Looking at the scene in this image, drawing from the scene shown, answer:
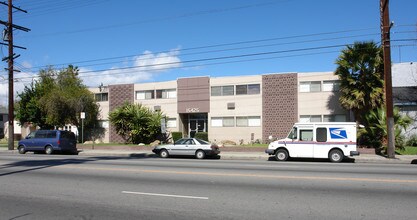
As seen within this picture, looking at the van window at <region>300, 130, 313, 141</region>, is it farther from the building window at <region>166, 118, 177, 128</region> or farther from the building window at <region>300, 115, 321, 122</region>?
the building window at <region>166, 118, 177, 128</region>

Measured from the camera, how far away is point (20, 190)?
32.4 ft

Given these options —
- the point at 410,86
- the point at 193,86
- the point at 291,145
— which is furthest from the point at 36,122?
the point at 410,86

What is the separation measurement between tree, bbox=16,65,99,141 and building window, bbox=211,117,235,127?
1225 centimetres

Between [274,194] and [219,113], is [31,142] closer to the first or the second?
[219,113]

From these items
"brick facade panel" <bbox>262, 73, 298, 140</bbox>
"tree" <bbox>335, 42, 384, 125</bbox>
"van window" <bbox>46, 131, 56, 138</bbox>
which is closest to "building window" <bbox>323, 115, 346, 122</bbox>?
"brick facade panel" <bbox>262, 73, 298, 140</bbox>

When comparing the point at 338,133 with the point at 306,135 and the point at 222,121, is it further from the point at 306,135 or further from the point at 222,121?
the point at 222,121

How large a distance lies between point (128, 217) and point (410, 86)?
1118 inches

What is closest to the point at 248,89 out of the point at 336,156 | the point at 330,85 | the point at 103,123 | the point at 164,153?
the point at 330,85

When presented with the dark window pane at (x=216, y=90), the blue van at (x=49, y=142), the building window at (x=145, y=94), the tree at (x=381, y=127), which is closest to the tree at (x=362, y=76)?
the tree at (x=381, y=127)

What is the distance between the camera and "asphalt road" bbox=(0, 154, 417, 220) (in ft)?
23.2

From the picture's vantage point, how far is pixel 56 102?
34.2m

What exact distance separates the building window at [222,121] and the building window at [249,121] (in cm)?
55

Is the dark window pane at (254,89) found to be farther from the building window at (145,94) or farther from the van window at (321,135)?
the van window at (321,135)

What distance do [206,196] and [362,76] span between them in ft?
63.4
